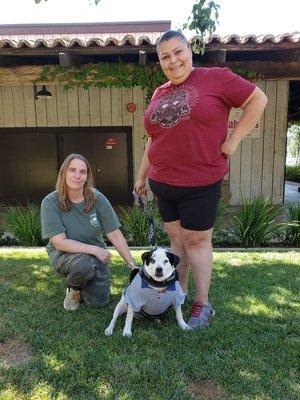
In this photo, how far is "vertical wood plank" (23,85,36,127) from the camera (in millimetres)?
8516

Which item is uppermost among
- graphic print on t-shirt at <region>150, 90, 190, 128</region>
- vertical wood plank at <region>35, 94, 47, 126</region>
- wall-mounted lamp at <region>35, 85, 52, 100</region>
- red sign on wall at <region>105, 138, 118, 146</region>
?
wall-mounted lamp at <region>35, 85, 52, 100</region>

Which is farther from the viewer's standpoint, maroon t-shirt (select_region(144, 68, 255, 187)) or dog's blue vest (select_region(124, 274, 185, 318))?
dog's blue vest (select_region(124, 274, 185, 318))

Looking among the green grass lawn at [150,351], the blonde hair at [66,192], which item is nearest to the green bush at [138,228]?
the green grass lawn at [150,351]

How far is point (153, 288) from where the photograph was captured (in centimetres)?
270

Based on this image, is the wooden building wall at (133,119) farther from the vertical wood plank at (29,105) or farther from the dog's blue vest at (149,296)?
the dog's blue vest at (149,296)

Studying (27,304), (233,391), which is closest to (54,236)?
(27,304)

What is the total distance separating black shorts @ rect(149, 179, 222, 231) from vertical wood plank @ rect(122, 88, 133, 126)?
5.87m

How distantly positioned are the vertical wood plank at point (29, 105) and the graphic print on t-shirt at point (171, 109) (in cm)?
654

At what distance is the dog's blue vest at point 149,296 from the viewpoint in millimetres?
2697

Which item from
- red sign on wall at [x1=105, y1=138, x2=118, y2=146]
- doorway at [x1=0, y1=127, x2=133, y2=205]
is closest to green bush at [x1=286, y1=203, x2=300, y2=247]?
doorway at [x1=0, y1=127, x2=133, y2=205]

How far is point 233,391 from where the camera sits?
2113 mm

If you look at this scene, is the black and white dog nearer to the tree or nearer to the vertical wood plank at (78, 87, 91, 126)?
the tree

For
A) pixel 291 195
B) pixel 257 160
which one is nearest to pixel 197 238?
pixel 257 160

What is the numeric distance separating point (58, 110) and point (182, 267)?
6.33 m
